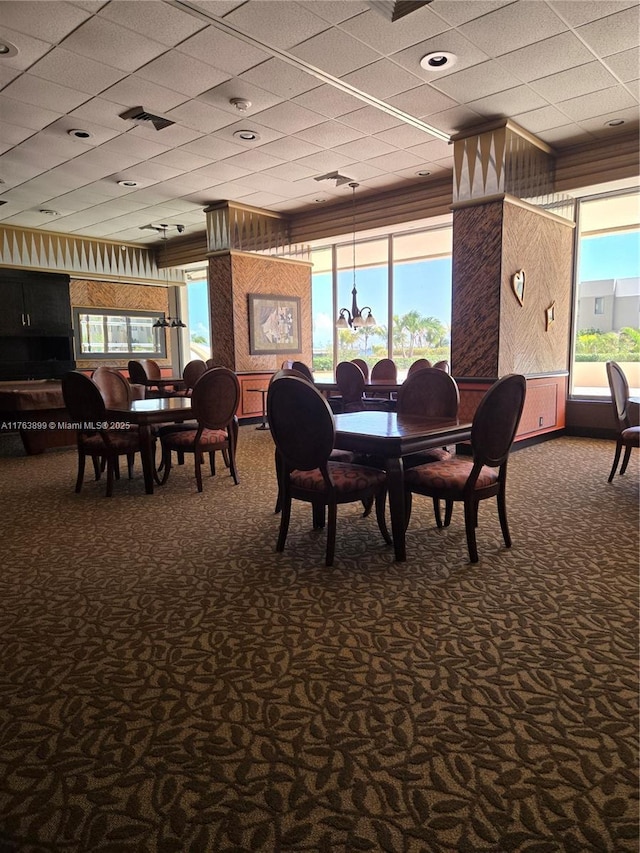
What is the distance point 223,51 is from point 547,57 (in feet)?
7.91

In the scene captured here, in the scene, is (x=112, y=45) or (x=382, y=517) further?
(x=112, y=45)

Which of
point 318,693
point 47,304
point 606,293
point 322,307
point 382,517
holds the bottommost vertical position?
point 318,693

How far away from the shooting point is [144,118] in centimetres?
504

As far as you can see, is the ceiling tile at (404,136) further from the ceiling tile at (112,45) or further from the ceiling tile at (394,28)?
the ceiling tile at (112,45)

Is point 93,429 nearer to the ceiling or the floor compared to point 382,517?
nearer to the ceiling

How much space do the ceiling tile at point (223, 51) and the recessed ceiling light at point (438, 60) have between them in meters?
1.18

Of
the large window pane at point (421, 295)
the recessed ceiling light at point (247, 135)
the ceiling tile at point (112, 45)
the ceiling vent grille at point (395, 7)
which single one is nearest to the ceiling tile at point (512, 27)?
the ceiling vent grille at point (395, 7)

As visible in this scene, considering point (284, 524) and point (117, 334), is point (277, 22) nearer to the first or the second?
point (284, 524)

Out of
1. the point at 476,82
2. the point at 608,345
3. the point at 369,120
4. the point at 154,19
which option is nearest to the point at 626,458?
the point at 608,345

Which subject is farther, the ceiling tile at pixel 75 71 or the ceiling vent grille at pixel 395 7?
the ceiling tile at pixel 75 71

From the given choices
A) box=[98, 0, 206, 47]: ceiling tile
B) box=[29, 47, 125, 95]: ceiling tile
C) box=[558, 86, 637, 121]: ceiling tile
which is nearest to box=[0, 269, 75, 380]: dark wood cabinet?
box=[29, 47, 125, 95]: ceiling tile

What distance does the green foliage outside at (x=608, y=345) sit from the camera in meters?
6.89

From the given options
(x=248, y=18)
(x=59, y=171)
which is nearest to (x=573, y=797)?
(x=248, y=18)

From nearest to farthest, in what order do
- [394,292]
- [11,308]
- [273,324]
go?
[273,324] < [394,292] < [11,308]
